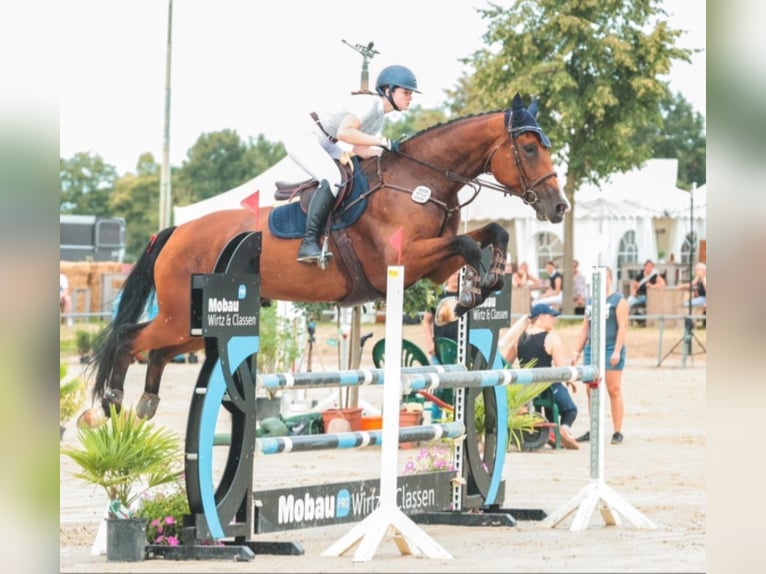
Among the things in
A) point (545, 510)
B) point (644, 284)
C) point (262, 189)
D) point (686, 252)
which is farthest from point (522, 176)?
point (686, 252)

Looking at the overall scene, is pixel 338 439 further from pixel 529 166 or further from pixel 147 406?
pixel 529 166

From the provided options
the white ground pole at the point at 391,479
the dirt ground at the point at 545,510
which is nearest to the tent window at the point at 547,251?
the dirt ground at the point at 545,510

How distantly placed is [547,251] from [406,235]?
21.9 metres

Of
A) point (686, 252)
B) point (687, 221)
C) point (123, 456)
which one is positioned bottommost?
point (123, 456)

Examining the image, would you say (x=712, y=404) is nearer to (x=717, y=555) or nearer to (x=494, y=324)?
(x=717, y=555)

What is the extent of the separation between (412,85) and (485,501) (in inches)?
81.8

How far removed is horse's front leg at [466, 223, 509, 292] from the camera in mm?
5688

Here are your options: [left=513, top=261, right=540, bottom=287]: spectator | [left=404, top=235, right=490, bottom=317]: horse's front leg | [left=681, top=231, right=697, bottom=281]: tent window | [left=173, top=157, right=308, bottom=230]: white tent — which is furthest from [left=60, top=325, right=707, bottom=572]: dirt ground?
[left=681, top=231, right=697, bottom=281]: tent window

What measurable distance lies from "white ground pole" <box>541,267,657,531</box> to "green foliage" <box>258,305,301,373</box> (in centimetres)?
526

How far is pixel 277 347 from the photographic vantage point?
11242 millimetres

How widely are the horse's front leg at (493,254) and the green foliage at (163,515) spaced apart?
163 centimetres

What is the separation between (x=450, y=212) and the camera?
20.2 feet

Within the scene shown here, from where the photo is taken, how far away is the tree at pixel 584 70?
25094 mm

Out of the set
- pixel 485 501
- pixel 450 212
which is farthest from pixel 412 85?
pixel 485 501
